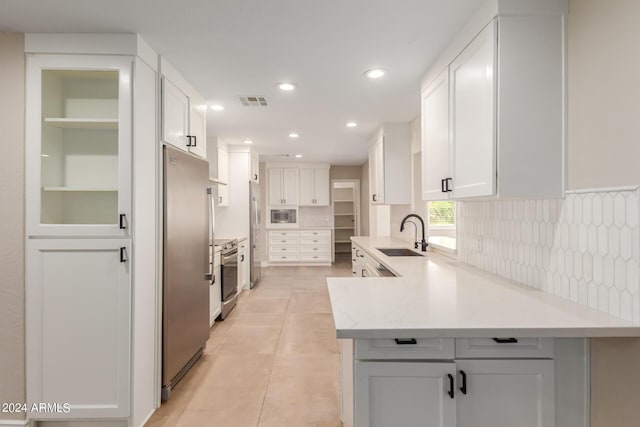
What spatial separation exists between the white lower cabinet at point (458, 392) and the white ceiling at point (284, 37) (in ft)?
5.52

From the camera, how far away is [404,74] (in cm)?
257

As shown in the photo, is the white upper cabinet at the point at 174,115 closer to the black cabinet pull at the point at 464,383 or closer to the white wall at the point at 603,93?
the black cabinet pull at the point at 464,383

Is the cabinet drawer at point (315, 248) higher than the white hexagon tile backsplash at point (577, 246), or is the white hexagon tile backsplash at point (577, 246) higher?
the white hexagon tile backsplash at point (577, 246)

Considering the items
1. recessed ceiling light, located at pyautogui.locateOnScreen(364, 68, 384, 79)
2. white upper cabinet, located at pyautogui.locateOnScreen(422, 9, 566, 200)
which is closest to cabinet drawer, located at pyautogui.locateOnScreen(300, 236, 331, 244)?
recessed ceiling light, located at pyautogui.locateOnScreen(364, 68, 384, 79)

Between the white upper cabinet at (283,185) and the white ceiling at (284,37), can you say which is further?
the white upper cabinet at (283,185)

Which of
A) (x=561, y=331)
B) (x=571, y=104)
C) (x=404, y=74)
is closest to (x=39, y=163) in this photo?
(x=404, y=74)

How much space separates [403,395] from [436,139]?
167cm

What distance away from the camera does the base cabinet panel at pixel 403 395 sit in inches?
49.3

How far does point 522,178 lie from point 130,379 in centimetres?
242

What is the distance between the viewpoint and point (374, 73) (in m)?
2.53

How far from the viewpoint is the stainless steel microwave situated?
303 inches

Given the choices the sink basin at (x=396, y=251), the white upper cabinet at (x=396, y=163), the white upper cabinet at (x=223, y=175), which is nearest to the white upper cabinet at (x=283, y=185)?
the white upper cabinet at (x=223, y=175)

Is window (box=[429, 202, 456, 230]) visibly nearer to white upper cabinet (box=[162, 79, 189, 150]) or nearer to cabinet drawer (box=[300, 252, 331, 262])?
white upper cabinet (box=[162, 79, 189, 150])

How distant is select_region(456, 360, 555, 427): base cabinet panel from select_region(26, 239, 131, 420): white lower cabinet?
1.86 m
